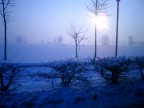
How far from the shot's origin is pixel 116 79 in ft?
35.8

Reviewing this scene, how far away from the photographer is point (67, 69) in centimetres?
1043

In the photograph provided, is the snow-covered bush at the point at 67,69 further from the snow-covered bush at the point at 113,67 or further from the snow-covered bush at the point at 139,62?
the snow-covered bush at the point at 139,62

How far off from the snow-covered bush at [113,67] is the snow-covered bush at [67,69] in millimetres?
1169

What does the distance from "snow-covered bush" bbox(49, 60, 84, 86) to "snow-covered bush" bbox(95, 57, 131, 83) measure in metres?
1.17

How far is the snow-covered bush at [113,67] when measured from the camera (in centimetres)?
1056

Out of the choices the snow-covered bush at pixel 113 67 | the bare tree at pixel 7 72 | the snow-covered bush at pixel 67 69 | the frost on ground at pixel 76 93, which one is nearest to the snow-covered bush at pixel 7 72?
the bare tree at pixel 7 72

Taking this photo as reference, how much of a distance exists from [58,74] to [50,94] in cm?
242

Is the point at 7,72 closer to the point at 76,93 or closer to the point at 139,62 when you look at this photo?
the point at 76,93

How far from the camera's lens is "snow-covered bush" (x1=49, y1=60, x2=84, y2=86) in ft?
34.0

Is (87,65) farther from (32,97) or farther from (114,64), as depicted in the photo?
(32,97)

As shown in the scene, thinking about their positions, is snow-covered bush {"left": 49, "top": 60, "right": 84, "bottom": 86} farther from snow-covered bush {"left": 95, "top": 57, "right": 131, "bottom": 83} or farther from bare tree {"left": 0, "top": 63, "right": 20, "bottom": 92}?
bare tree {"left": 0, "top": 63, "right": 20, "bottom": 92}

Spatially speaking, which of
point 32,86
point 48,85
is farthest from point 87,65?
point 32,86

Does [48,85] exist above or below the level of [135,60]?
below

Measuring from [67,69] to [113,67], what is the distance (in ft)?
7.58
